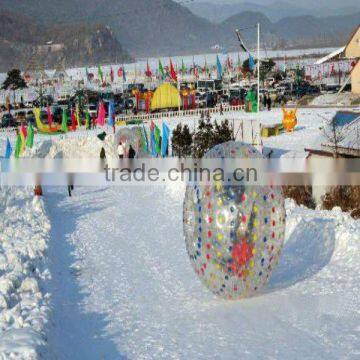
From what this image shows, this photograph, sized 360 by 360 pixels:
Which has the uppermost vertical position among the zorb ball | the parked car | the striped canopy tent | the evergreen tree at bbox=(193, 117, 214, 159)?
the striped canopy tent

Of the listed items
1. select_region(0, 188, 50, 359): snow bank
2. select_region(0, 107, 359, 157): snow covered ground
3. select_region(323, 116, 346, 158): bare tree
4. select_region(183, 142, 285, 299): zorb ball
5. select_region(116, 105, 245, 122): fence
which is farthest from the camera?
select_region(116, 105, 245, 122): fence

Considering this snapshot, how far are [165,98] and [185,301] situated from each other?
102ft

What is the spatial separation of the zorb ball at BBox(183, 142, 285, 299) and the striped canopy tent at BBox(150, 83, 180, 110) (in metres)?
31.0

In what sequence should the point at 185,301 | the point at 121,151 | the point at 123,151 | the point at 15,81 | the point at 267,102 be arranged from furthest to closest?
1. the point at 15,81
2. the point at 267,102
3. the point at 123,151
4. the point at 121,151
5. the point at 185,301

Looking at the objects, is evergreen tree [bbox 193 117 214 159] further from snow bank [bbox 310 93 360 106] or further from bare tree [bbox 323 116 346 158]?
snow bank [bbox 310 93 360 106]

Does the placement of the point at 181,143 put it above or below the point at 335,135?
below

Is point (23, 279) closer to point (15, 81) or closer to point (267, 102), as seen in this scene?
point (267, 102)

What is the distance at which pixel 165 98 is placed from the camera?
3841cm

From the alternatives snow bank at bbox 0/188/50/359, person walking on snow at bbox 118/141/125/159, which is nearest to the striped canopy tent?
person walking on snow at bbox 118/141/125/159

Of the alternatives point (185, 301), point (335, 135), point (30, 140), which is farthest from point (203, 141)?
point (185, 301)

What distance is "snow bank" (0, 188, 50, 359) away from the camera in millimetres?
6253

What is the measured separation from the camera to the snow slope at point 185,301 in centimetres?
666

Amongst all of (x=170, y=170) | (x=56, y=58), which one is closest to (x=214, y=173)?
(x=170, y=170)

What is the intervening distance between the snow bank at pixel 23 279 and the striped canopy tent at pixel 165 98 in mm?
24850
